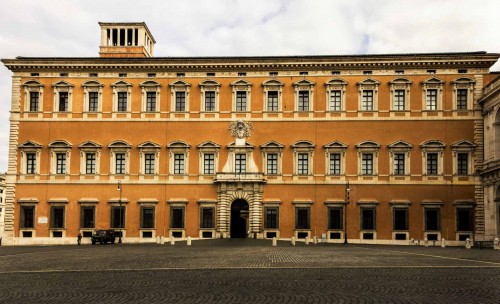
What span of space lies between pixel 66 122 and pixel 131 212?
9221 mm

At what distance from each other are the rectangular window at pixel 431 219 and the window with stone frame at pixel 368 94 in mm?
9175

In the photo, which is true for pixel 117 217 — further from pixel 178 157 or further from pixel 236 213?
pixel 236 213

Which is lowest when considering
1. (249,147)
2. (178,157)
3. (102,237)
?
(102,237)

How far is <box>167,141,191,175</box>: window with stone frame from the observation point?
53.7m

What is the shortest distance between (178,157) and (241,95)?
7210 mm

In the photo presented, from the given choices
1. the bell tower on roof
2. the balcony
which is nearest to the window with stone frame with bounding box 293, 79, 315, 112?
the balcony

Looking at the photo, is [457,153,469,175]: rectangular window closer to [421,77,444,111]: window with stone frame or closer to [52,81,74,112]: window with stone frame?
[421,77,444,111]: window with stone frame

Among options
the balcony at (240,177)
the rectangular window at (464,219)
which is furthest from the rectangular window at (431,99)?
the balcony at (240,177)

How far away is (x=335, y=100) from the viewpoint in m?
53.7

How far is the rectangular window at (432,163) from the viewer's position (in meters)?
52.2

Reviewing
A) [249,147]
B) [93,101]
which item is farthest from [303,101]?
[93,101]

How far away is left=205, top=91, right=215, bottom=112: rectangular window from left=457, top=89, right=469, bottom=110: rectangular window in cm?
1956

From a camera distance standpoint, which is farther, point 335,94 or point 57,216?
point 57,216

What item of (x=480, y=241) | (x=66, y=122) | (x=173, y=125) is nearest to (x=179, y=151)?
(x=173, y=125)
